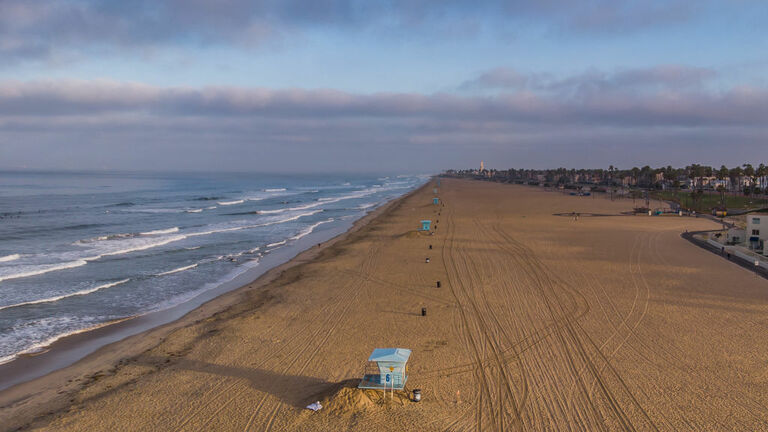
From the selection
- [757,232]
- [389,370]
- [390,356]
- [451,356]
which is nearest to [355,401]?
[389,370]

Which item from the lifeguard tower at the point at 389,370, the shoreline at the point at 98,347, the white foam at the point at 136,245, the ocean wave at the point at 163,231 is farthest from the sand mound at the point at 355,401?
the ocean wave at the point at 163,231

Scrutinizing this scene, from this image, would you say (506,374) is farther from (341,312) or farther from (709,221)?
(709,221)

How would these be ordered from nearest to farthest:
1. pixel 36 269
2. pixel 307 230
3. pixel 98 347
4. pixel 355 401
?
1. pixel 355 401
2. pixel 98 347
3. pixel 36 269
4. pixel 307 230

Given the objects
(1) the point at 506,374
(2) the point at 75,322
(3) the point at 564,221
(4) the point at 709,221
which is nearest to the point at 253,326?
(2) the point at 75,322

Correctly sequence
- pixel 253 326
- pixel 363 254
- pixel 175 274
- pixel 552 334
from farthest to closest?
pixel 363 254 < pixel 175 274 < pixel 253 326 < pixel 552 334

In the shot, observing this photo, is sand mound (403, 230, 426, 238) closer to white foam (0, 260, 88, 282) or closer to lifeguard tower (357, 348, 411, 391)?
white foam (0, 260, 88, 282)

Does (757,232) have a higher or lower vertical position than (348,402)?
higher

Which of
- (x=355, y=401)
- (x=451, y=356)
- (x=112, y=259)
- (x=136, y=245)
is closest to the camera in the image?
(x=355, y=401)

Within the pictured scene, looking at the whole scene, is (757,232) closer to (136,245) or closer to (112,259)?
(112,259)
